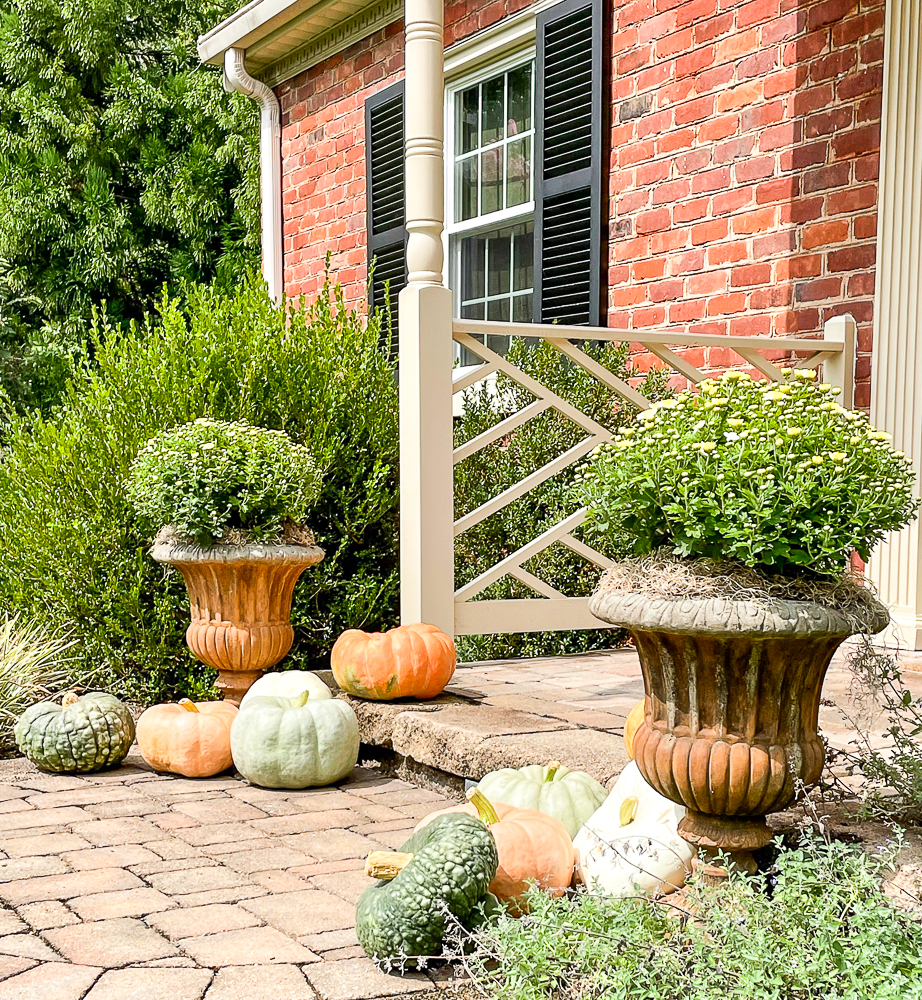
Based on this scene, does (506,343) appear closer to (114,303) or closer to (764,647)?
(764,647)

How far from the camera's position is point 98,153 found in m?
15.2

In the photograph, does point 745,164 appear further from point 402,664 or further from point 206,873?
point 206,873

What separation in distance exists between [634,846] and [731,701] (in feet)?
1.56

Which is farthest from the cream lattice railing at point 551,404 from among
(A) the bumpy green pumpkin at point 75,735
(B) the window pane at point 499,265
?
(B) the window pane at point 499,265

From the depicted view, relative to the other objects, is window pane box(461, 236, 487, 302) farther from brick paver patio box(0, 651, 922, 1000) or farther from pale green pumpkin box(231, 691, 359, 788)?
pale green pumpkin box(231, 691, 359, 788)

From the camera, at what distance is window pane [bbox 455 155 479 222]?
23.6ft

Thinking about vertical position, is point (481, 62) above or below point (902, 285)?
above

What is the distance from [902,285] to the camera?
4.53m

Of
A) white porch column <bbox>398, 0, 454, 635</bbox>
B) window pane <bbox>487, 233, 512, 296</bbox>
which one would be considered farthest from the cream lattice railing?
window pane <bbox>487, 233, 512, 296</bbox>

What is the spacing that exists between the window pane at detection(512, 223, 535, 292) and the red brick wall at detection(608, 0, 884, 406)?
818 millimetres

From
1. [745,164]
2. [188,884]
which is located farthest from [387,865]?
[745,164]

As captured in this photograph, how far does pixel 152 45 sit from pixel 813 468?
16023mm

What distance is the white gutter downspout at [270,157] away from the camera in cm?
902

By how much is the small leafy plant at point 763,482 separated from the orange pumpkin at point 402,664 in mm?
1736
